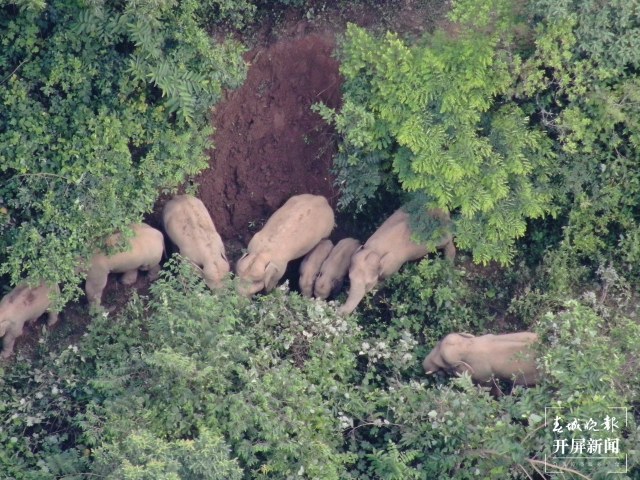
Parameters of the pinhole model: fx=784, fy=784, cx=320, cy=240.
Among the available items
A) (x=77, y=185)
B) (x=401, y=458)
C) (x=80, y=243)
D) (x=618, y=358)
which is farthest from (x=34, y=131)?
(x=618, y=358)

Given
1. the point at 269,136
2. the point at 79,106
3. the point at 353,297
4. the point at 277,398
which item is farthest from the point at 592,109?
the point at 79,106

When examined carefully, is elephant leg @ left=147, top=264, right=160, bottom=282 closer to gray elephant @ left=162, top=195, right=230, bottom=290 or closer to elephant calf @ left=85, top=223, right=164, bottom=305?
elephant calf @ left=85, top=223, right=164, bottom=305

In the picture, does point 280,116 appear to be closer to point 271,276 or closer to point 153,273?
point 271,276

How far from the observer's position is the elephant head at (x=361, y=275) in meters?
11.7

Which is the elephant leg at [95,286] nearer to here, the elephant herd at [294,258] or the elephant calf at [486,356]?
the elephant herd at [294,258]

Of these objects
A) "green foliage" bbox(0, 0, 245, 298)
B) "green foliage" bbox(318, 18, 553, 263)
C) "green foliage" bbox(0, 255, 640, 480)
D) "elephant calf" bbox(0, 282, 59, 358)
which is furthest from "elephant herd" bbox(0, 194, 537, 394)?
"green foliage" bbox(318, 18, 553, 263)

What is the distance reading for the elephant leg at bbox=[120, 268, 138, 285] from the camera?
12.0 meters

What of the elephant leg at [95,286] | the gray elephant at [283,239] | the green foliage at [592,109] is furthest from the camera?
the gray elephant at [283,239]

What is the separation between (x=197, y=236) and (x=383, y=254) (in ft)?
9.18

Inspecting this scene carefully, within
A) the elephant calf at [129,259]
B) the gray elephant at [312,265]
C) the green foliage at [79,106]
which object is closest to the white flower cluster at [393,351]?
the gray elephant at [312,265]

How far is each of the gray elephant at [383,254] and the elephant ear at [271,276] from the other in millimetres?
1085

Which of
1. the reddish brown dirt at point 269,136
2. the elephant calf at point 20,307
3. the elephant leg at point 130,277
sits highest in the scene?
the reddish brown dirt at point 269,136

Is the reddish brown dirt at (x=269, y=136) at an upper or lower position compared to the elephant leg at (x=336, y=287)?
upper

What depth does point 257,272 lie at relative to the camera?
11539mm
